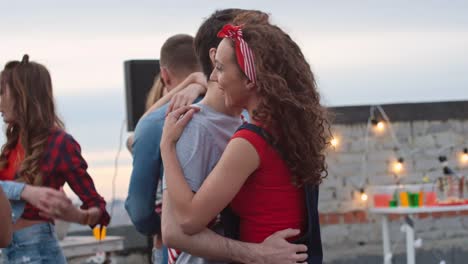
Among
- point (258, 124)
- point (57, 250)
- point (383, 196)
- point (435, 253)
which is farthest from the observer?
point (435, 253)

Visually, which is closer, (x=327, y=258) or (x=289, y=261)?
(x=289, y=261)

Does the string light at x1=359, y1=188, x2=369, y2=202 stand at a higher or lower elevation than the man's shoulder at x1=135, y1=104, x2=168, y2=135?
lower

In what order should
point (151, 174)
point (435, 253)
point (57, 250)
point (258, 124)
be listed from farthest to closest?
point (435, 253) < point (57, 250) < point (151, 174) < point (258, 124)

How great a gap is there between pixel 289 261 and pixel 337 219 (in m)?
7.08

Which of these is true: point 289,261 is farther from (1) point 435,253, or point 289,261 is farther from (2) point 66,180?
(1) point 435,253

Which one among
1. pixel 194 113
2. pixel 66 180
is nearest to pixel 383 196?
pixel 66 180

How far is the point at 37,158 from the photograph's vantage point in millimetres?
3932

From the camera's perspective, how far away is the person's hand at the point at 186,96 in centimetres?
331

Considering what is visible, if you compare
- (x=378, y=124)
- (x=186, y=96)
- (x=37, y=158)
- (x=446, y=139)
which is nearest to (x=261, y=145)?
(x=186, y=96)

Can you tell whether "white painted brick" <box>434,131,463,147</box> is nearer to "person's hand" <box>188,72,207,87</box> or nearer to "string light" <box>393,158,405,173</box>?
"string light" <box>393,158,405,173</box>

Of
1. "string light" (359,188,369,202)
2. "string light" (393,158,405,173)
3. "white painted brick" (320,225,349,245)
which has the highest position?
"string light" (393,158,405,173)

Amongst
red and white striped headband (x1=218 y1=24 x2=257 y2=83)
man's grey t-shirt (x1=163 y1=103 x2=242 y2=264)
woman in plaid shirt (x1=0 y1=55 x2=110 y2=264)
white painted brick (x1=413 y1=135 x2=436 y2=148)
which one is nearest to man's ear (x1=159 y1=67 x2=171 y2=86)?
woman in plaid shirt (x1=0 y1=55 x2=110 y2=264)

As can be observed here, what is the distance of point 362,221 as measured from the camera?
995 cm

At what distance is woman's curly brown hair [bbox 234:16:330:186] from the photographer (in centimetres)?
276
